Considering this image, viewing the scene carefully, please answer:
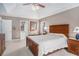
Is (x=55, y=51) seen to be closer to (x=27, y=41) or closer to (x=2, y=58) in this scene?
(x=27, y=41)

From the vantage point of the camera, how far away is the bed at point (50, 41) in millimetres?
1878

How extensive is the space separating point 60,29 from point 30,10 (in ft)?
2.20

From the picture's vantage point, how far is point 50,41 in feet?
6.23

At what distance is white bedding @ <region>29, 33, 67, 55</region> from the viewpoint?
1868 millimetres

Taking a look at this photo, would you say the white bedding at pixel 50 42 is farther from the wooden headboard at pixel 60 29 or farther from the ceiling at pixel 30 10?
the ceiling at pixel 30 10

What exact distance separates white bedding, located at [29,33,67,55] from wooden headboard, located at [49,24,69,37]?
7 centimetres

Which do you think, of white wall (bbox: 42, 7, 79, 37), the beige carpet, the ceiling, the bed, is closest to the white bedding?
the bed

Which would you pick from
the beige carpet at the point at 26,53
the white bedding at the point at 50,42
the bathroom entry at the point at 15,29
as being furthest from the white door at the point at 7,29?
the white bedding at the point at 50,42

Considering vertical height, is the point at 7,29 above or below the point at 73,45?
above

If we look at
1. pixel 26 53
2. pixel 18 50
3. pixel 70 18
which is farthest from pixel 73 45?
pixel 18 50

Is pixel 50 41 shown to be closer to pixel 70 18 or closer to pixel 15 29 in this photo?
pixel 70 18

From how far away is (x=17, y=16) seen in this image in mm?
1932

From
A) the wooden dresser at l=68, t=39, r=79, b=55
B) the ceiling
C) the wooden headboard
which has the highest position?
the ceiling

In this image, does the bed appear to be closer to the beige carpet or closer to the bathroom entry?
the beige carpet
